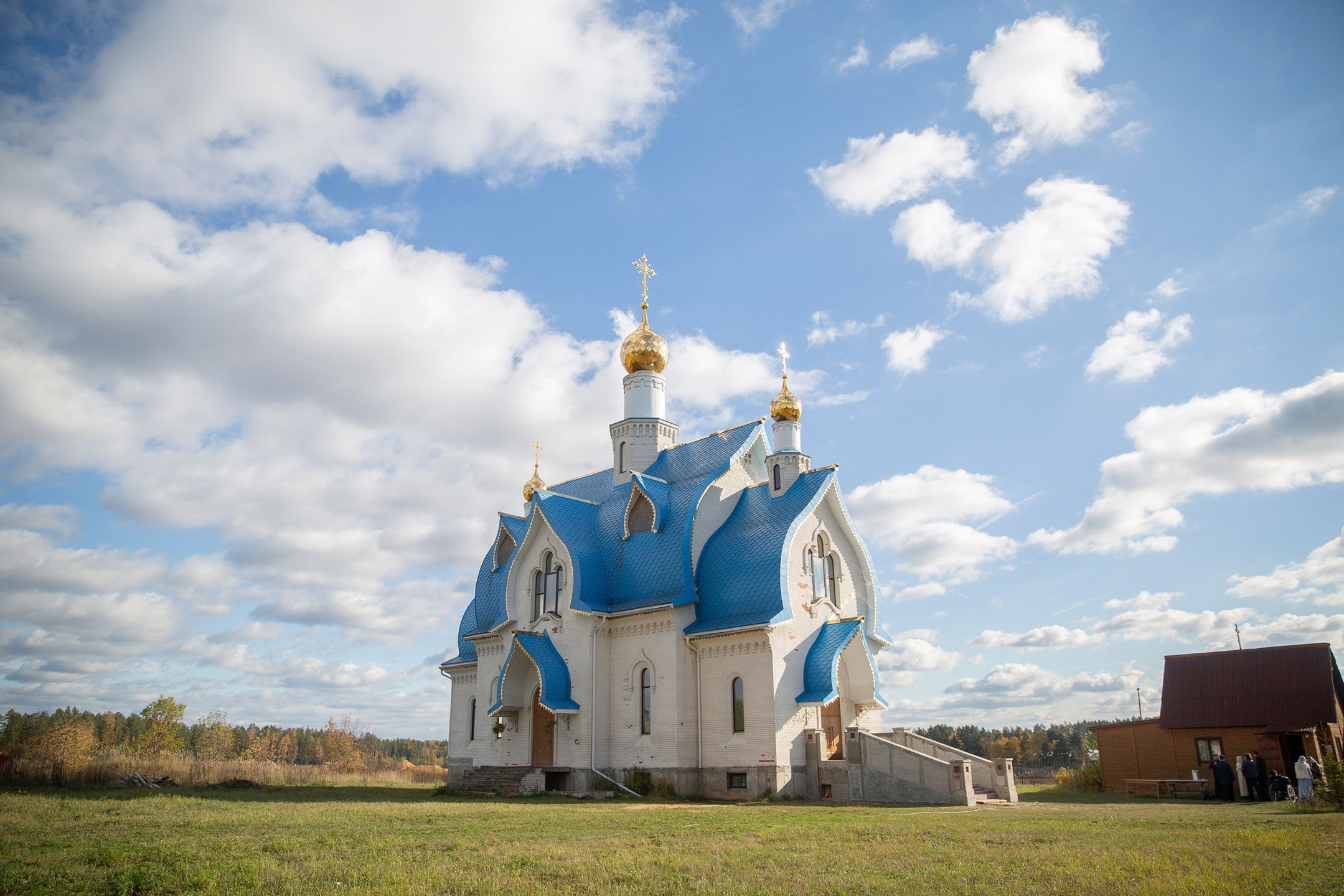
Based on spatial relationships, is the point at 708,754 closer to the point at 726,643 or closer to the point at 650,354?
the point at 726,643

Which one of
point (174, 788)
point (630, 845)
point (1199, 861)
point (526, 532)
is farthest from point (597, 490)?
point (1199, 861)

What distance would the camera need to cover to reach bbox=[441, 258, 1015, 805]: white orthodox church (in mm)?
20344

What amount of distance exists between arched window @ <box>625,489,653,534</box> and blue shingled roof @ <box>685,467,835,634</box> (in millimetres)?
1933

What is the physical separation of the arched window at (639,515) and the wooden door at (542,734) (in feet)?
17.1

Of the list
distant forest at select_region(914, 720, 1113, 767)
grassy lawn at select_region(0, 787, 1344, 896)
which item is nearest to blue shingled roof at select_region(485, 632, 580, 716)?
grassy lawn at select_region(0, 787, 1344, 896)

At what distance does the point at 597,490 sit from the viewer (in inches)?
1102

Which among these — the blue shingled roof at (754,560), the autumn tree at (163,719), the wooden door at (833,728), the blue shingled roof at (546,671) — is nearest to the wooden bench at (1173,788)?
the wooden door at (833,728)

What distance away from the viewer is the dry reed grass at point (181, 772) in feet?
64.7

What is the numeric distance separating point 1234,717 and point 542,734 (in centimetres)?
1859

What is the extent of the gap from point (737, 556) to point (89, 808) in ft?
47.2

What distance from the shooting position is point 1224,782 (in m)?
18.5

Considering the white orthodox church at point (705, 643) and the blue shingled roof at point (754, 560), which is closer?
the white orthodox church at point (705, 643)

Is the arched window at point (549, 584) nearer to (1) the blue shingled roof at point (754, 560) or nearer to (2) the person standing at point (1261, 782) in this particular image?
(1) the blue shingled roof at point (754, 560)

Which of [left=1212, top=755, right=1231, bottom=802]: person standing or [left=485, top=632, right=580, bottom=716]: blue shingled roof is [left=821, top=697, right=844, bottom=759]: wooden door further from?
[left=1212, top=755, right=1231, bottom=802]: person standing
